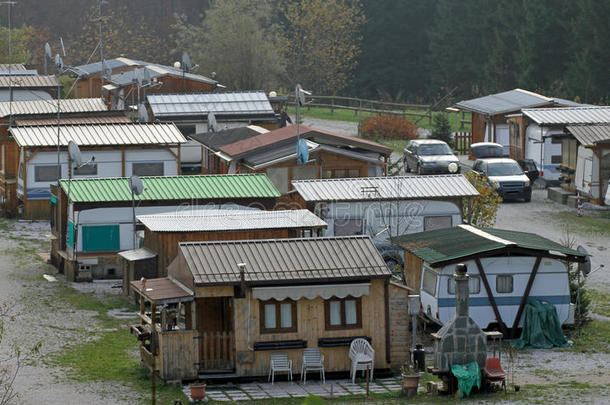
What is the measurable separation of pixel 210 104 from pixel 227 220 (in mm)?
23069

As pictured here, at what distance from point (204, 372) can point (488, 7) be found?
7084 centimetres

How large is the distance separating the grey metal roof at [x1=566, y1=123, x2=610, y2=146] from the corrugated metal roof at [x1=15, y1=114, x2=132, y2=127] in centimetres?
1725

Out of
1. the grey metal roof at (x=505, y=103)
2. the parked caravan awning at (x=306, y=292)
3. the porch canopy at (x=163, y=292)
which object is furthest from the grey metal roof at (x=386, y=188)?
the grey metal roof at (x=505, y=103)

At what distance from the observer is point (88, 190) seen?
36.3 meters

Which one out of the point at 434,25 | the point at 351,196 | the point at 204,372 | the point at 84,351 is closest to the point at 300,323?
the point at 204,372

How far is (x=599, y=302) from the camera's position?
32.8 meters

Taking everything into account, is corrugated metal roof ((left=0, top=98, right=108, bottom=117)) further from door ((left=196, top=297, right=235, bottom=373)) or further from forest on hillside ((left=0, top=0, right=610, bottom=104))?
door ((left=196, top=297, right=235, bottom=373))

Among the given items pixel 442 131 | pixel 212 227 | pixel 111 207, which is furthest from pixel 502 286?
pixel 442 131

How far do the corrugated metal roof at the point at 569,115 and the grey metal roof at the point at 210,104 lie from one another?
37.5ft

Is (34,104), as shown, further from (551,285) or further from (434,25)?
(434,25)

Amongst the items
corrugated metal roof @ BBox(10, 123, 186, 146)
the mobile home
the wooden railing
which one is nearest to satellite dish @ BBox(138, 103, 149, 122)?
corrugated metal roof @ BBox(10, 123, 186, 146)

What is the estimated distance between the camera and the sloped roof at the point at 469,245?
2820 cm

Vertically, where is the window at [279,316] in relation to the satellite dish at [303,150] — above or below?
below

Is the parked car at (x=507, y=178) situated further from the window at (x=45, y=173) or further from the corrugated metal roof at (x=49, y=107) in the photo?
the corrugated metal roof at (x=49, y=107)
